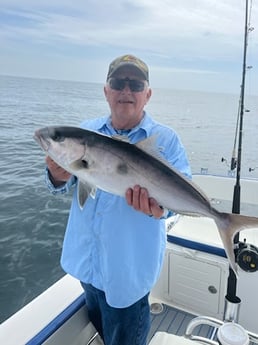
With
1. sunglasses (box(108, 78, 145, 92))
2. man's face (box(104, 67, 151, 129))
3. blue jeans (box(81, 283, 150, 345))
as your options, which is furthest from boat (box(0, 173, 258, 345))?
sunglasses (box(108, 78, 145, 92))

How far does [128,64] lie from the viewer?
6.42ft

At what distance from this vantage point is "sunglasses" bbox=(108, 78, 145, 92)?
1908 mm

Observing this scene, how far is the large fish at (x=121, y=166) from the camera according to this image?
160cm

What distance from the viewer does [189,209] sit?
1656 millimetres

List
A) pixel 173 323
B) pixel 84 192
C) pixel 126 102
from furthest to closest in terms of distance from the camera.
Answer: pixel 173 323, pixel 126 102, pixel 84 192

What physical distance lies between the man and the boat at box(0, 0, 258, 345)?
0.34 metres

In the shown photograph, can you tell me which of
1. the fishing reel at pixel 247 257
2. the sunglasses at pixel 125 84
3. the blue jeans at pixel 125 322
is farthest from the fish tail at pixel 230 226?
the fishing reel at pixel 247 257

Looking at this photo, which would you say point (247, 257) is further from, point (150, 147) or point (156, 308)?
point (150, 147)

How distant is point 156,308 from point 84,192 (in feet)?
6.67

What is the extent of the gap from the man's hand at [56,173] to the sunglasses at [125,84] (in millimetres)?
546

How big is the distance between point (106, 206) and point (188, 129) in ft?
72.8

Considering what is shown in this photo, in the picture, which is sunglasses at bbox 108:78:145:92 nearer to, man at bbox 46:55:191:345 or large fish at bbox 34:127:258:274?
man at bbox 46:55:191:345

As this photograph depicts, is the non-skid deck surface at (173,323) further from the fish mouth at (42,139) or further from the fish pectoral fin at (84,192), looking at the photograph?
the fish mouth at (42,139)

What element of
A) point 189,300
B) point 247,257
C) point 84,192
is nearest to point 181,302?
point 189,300
